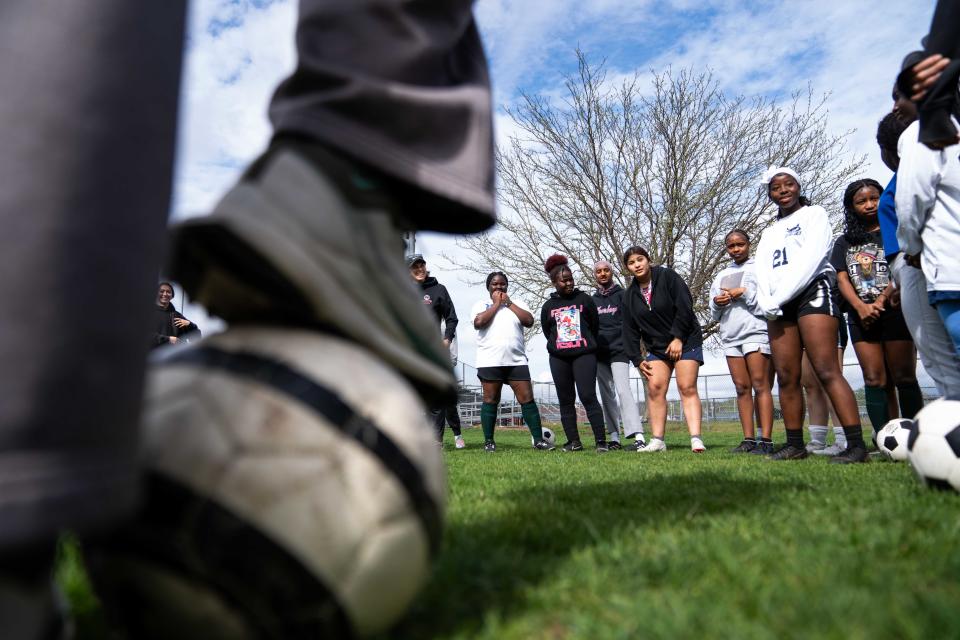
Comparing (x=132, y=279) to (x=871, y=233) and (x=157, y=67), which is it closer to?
(x=157, y=67)

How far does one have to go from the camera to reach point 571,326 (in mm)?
8508

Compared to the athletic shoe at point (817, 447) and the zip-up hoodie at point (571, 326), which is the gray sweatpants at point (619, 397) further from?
the athletic shoe at point (817, 447)

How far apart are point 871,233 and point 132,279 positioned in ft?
23.8

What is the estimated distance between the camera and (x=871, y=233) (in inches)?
259

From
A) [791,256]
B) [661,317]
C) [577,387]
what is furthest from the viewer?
[577,387]

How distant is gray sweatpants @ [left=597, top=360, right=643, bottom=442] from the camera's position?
8.72 metres

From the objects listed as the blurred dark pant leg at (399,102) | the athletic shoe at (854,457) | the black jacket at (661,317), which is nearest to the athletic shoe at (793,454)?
the athletic shoe at (854,457)

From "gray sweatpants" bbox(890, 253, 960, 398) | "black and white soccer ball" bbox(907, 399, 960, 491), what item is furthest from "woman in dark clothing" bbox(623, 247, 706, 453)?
"black and white soccer ball" bbox(907, 399, 960, 491)

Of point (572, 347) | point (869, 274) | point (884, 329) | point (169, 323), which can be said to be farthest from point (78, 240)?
point (169, 323)

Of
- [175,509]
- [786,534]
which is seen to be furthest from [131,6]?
[786,534]

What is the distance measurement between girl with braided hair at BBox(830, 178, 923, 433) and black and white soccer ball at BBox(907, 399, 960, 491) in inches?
120

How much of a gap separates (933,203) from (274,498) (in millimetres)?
4154

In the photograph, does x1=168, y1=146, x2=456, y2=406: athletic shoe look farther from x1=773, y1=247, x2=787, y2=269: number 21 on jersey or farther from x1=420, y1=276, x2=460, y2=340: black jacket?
x1=420, y1=276, x2=460, y2=340: black jacket

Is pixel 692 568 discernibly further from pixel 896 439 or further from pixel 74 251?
pixel 896 439
